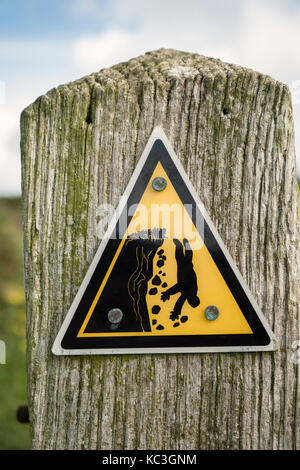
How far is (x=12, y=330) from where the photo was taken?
5.21 meters

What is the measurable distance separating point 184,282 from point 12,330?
4340 mm

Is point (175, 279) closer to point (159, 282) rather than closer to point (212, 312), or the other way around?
point (159, 282)

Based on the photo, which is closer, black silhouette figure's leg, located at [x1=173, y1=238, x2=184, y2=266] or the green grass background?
black silhouette figure's leg, located at [x1=173, y1=238, x2=184, y2=266]

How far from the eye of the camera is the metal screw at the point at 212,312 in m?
1.36

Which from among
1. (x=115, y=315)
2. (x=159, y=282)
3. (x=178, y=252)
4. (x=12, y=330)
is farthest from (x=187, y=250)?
(x=12, y=330)

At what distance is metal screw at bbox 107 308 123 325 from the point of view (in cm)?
135

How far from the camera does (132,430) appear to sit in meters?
1.36

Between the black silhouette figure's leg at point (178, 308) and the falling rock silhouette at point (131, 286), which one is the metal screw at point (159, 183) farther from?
the black silhouette figure's leg at point (178, 308)

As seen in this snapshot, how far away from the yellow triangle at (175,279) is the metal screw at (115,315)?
1.6 inches

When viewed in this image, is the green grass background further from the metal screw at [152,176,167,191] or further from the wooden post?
the metal screw at [152,176,167,191]

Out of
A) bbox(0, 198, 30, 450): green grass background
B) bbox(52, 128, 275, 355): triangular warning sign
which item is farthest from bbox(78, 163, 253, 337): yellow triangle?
bbox(0, 198, 30, 450): green grass background

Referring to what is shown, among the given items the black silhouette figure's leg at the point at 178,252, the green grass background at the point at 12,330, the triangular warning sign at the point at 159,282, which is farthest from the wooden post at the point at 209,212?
the green grass background at the point at 12,330
